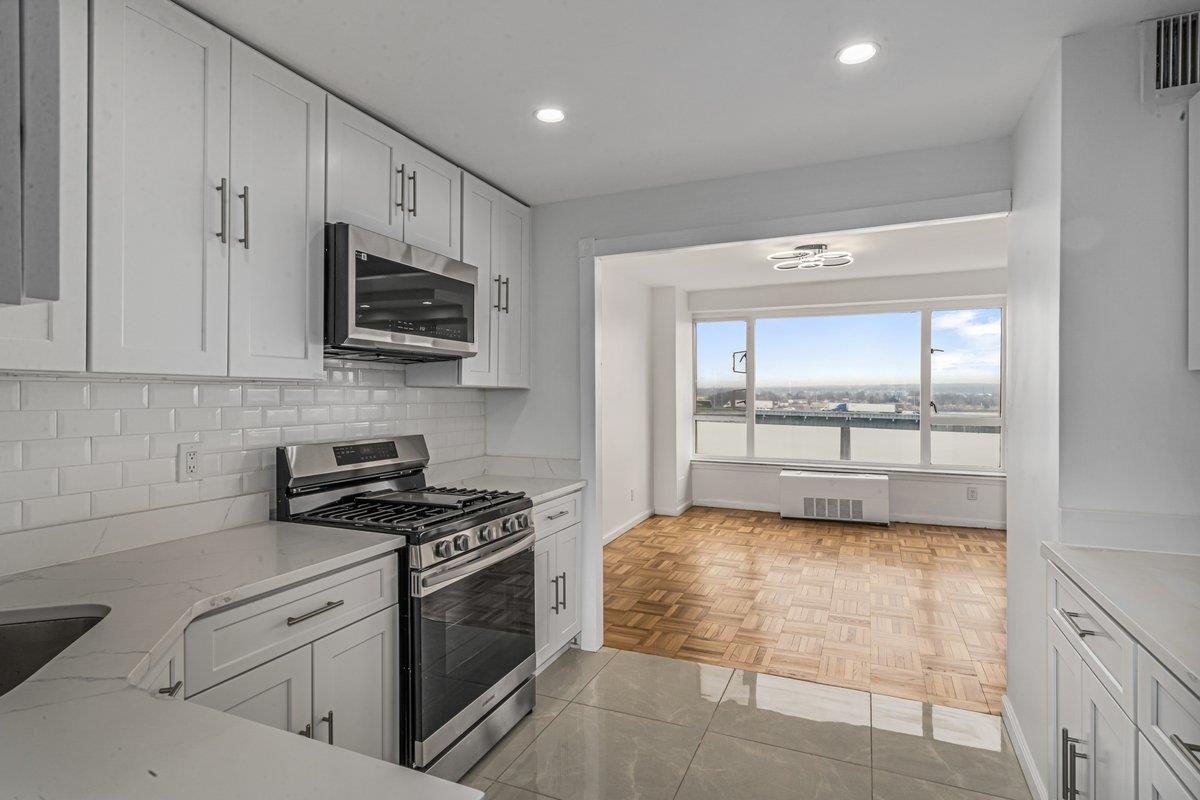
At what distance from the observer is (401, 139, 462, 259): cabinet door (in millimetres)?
2512

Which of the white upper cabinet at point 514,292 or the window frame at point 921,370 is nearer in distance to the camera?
the white upper cabinet at point 514,292

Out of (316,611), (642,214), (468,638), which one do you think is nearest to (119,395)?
(316,611)

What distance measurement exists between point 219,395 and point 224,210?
0.64m

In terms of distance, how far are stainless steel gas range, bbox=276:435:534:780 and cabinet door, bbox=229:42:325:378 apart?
45cm

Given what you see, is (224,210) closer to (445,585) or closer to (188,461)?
(188,461)

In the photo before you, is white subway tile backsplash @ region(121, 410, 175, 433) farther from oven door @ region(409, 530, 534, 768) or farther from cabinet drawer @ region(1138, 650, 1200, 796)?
cabinet drawer @ region(1138, 650, 1200, 796)

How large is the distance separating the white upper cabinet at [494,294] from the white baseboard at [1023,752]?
2.56m

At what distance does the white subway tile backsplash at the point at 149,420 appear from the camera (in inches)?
71.1

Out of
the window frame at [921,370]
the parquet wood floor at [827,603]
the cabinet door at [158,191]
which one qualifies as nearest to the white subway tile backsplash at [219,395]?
the cabinet door at [158,191]

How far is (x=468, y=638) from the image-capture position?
2186 mm

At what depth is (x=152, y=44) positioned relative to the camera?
1.58 metres

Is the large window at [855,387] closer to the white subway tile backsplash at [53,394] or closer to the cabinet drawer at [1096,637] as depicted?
the cabinet drawer at [1096,637]

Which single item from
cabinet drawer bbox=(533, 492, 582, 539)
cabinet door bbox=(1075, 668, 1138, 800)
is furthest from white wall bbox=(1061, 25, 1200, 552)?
cabinet drawer bbox=(533, 492, 582, 539)

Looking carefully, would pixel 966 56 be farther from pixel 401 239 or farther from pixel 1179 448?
pixel 401 239
